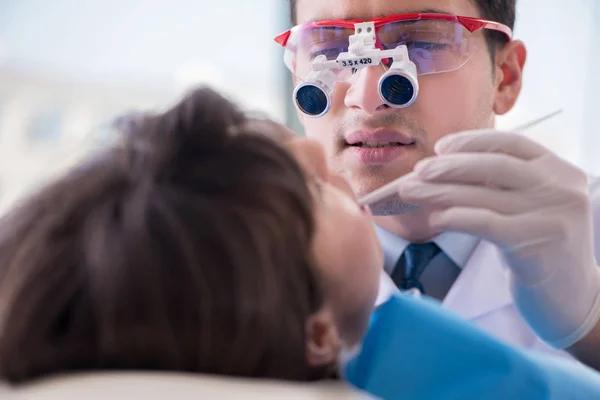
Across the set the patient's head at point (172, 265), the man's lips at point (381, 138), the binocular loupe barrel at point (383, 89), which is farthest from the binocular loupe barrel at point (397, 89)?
the patient's head at point (172, 265)

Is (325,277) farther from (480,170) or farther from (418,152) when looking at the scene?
(418,152)

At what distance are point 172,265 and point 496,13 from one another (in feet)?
3.81

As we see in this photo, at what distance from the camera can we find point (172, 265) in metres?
0.61

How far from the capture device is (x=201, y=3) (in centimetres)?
238

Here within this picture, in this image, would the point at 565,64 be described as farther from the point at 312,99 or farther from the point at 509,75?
the point at 312,99

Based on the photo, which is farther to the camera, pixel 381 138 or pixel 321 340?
pixel 381 138

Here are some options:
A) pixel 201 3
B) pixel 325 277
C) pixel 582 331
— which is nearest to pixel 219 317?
pixel 325 277

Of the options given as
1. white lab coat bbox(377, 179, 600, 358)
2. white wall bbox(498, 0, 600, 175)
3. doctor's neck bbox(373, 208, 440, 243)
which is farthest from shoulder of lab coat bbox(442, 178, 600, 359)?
white wall bbox(498, 0, 600, 175)

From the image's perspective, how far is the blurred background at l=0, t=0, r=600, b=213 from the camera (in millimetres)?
2234

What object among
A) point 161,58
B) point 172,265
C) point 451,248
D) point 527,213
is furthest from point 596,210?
point 161,58

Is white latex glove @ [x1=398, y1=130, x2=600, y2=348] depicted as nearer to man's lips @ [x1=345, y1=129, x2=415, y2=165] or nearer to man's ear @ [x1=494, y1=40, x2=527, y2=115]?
man's lips @ [x1=345, y1=129, x2=415, y2=165]

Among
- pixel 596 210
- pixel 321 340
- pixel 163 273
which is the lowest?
pixel 596 210

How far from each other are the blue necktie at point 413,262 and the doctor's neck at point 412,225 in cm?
3

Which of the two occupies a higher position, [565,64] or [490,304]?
[565,64]
